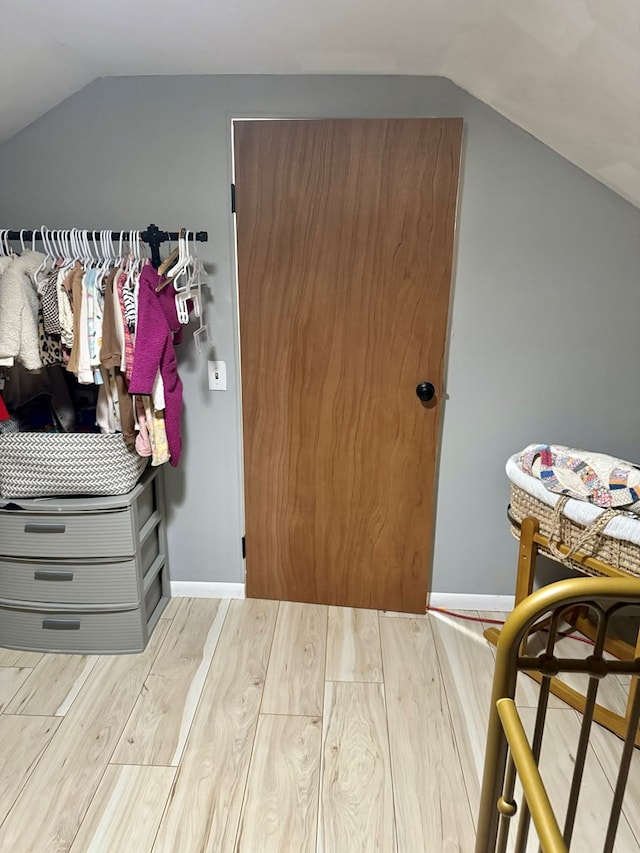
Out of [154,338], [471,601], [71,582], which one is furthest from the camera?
[471,601]

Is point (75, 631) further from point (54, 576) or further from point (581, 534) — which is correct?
point (581, 534)

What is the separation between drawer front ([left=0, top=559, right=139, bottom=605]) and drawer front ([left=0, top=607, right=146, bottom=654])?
0.21ft

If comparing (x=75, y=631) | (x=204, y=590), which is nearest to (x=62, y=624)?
(x=75, y=631)

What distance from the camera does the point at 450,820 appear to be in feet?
5.08

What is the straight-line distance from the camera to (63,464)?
196 centimetres

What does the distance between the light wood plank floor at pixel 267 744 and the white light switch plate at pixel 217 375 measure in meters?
0.97

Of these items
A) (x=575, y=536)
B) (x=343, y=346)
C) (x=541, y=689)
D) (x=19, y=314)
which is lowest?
(x=575, y=536)

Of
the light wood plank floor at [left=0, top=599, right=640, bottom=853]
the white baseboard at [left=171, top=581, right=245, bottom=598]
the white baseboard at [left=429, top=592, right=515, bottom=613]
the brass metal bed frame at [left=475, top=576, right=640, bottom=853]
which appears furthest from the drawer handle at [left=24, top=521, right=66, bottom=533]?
the brass metal bed frame at [left=475, top=576, right=640, bottom=853]

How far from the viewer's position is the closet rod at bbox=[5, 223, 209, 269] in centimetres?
198

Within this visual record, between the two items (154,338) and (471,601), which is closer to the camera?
(154,338)

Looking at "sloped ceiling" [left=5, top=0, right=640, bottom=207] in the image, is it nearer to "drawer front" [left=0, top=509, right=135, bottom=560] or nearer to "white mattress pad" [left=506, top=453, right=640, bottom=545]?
"white mattress pad" [left=506, top=453, right=640, bottom=545]

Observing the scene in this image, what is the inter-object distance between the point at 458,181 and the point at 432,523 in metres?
1.31

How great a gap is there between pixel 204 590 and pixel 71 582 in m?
0.62

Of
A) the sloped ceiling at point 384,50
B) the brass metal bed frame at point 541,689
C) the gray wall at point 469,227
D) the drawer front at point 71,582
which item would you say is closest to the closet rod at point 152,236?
the gray wall at point 469,227
